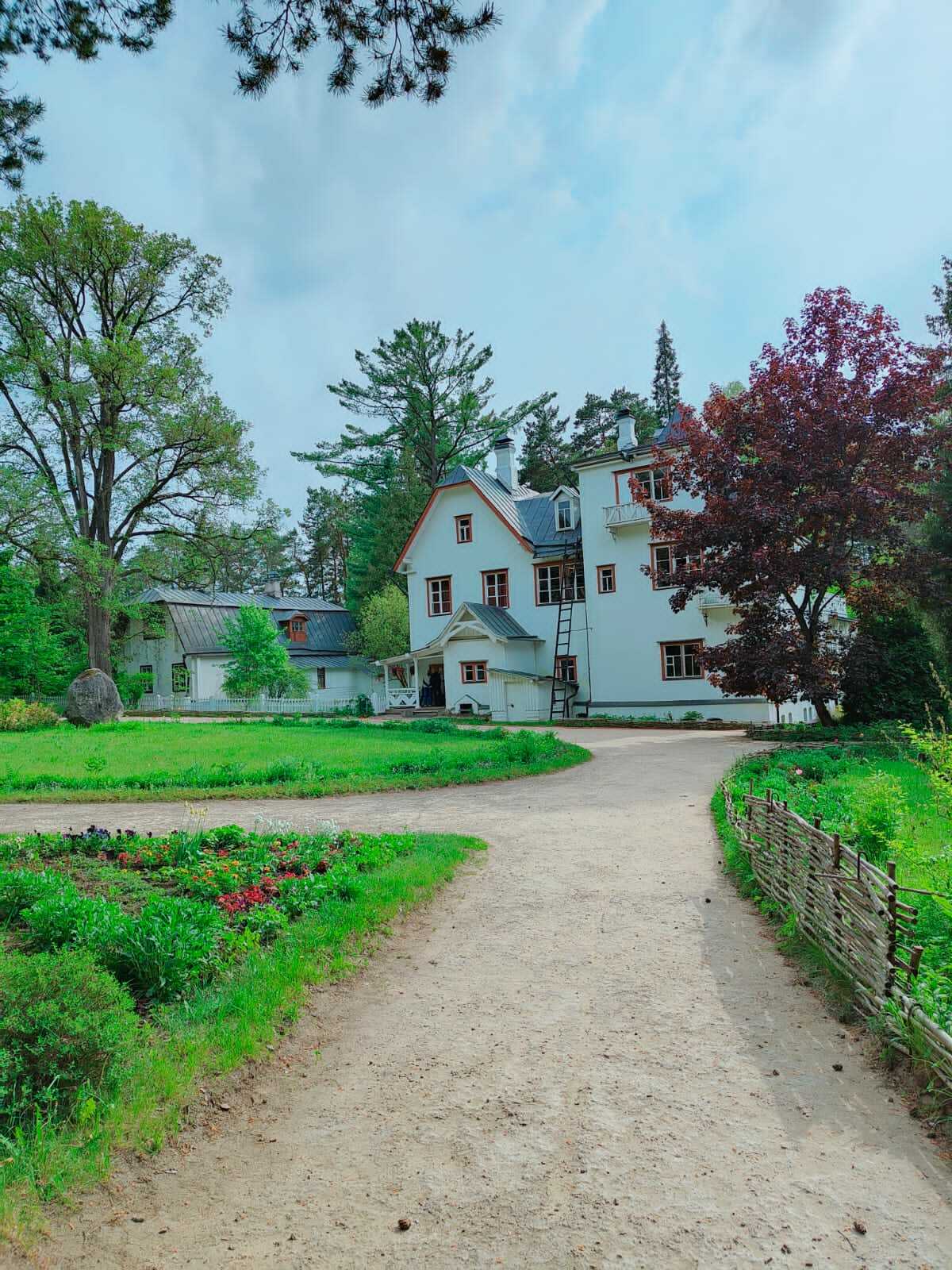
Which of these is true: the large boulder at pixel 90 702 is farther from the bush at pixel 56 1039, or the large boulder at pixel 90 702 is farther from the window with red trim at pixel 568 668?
the bush at pixel 56 1039

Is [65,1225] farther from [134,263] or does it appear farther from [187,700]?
[187,700]

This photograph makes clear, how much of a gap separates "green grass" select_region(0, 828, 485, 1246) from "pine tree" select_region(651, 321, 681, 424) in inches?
2174

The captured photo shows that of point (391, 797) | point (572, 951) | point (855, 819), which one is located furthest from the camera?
point (391, 797)

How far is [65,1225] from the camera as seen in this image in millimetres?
2762

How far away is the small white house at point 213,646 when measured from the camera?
44.2 meters

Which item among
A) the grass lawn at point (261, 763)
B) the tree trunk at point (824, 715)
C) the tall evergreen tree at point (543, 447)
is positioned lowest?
the grass lawn at point (261, 763)

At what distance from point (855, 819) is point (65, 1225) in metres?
5.64

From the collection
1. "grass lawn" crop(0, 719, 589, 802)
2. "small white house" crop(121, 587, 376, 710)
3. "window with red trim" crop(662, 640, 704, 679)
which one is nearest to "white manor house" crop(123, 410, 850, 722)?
"window with red trim" crop(662, 640, 704, 679)

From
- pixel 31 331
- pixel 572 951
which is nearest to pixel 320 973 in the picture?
pixel 572 951

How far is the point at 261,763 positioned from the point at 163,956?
11002 mm

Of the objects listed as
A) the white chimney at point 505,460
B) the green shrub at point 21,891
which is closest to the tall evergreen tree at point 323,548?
the white chimney at point 505,460

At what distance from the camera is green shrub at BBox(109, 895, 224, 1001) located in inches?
178

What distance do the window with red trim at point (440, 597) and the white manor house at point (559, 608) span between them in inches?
2.3

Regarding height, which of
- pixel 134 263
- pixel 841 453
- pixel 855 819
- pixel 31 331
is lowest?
pixel 855 819
